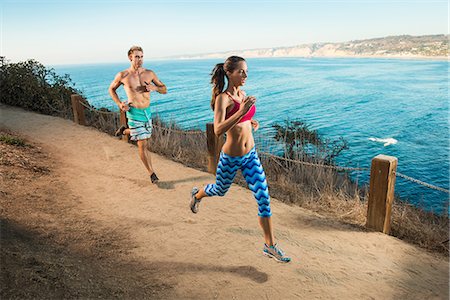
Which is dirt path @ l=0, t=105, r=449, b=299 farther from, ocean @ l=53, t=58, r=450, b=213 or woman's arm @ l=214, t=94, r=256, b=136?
ocean @ l=53, t=58, r=450, b=213

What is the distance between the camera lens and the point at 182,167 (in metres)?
6.21

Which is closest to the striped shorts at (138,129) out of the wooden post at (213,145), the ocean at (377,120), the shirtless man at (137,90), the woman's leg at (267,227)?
the shirtless man at (137,90)

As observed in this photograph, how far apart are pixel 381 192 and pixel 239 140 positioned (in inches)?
78.6

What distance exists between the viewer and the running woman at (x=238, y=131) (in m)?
2.84

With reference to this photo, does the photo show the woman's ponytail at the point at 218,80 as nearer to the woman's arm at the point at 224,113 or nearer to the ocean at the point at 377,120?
the woman's arm at the point at 224,113

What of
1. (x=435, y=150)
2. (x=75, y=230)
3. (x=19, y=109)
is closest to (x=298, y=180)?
(x=75, y=230)

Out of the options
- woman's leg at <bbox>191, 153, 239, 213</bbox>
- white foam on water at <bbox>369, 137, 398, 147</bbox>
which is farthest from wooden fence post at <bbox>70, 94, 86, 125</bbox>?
white foam on water at <bbox>369, 137, 398, 147</bbox>

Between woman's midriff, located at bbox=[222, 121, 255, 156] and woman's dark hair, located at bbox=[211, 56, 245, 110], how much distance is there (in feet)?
1.00

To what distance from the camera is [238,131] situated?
297 centimetres

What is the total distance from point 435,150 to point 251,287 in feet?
54.5

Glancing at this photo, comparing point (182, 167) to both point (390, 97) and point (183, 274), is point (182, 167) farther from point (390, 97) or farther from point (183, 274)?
point (390, 97)

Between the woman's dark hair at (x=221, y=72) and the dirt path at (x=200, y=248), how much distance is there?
4.98 ft

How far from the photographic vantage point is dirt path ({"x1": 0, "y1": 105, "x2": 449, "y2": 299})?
2.86 m

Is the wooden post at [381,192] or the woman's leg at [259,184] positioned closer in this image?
the woman's leg at [259,184]
